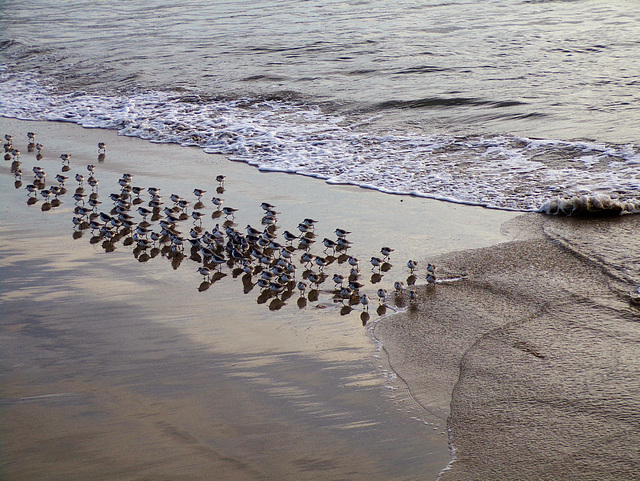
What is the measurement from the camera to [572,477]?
4.73 m

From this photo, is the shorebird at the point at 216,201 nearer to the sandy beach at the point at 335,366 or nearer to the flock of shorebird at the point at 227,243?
the flock of shorebird at the point at 227,243

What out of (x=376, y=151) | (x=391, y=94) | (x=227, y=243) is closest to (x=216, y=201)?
(x=227, y=243)

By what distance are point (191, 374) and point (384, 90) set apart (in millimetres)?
14347

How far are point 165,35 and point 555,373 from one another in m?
27.9

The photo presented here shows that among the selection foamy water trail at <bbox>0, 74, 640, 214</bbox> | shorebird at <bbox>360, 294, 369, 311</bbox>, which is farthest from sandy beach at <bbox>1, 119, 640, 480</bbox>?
foamy water trail at <bbox>0, 74, 640, 214</bbox>

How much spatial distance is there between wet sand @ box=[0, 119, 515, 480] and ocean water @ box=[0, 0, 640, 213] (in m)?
3.15

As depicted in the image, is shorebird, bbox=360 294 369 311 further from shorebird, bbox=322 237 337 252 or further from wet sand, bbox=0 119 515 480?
shorebird, bbox=322 237 337 252

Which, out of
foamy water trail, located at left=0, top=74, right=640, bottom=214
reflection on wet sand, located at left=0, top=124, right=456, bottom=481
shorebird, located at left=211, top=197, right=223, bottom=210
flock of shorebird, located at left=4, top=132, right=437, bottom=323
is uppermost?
foamy water trail, located at left=0, top=74, right=640, bottom=214

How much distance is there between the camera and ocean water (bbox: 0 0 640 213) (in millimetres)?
12484

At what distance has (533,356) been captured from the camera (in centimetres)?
621

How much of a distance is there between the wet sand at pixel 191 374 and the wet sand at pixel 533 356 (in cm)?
29

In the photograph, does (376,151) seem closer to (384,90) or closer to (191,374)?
(384,90)

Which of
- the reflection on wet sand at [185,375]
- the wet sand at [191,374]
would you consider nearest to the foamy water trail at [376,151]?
the wet sand at [191,374]

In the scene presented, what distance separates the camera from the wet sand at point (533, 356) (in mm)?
4980
